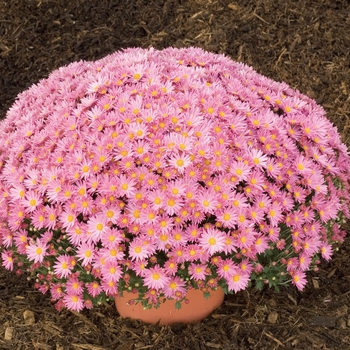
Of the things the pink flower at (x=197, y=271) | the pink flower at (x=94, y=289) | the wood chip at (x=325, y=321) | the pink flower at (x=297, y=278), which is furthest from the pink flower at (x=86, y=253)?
the wood chip at (x=325, y=321)

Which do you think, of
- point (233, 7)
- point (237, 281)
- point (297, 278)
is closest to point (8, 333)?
point (237, 281)

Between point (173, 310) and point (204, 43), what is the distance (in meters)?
3.25

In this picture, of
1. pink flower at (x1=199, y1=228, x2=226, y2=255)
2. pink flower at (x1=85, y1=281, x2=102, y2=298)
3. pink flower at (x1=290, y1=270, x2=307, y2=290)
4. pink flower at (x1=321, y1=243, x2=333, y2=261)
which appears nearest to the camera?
pink flower at (x1=199, y1=228, x2=226, y2=255)

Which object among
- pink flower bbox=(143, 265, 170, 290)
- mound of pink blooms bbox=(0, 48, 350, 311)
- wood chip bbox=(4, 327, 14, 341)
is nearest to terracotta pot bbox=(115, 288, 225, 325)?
mound of pink blooms bbox=(0, 48, 350, 311)

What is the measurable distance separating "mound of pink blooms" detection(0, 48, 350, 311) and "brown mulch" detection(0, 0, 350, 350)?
0.71m

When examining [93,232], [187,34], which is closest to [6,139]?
[93,232]

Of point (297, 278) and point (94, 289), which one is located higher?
point (297, 278)

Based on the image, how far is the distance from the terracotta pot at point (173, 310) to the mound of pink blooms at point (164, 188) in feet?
1.46

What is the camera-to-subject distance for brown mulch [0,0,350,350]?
381cm

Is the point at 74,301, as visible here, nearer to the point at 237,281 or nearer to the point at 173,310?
the point at 173,310

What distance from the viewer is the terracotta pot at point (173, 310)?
334 cm

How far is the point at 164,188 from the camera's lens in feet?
8.96

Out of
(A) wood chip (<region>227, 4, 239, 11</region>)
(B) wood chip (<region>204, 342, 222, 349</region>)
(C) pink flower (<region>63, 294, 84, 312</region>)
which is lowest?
(B) wood chip (<region>204, 342, 222, 349</region>)

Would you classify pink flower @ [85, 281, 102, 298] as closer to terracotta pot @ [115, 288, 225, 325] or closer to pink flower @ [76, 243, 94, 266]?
pink flower @ [76, 243, 94, 266]
